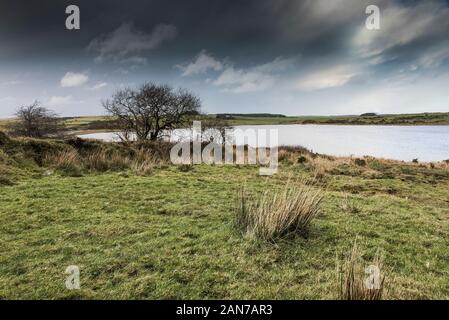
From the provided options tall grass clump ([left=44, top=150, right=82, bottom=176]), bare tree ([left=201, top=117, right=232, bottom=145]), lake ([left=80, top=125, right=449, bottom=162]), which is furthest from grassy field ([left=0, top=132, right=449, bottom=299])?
bare tree ([left=201, top=117, right=232, bottom=145])

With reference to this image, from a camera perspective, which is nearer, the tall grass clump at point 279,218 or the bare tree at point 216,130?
the tall grass clump at point 279,218

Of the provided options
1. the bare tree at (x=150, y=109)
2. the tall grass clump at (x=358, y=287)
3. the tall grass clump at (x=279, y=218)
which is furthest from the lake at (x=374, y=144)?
the tall grass clump at (x=358, y=287)

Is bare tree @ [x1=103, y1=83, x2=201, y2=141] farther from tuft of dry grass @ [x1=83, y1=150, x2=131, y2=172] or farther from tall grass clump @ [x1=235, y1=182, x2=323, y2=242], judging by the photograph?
tall grass clump @ [x1=235, y1=182, x2=323, y2=242]

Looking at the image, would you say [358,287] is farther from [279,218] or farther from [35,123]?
[35,123]

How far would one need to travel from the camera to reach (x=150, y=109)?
99.2 feet

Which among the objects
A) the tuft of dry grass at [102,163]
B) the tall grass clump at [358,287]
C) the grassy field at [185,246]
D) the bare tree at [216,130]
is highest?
the bare tree at [216,130]

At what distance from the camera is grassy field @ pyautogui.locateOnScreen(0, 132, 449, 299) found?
4.00m

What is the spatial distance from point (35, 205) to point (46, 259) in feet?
12.3

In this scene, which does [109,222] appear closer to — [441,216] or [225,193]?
[225,193]

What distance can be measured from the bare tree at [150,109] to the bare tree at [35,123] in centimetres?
592

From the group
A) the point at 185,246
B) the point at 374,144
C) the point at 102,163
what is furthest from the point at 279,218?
the point at 374,144

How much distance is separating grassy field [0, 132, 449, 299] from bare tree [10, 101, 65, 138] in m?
16.9

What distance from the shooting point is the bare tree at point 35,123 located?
24906 millimetres

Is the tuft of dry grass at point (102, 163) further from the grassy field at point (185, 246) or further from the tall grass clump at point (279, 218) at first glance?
the tall grass clump at point (279, 218)
